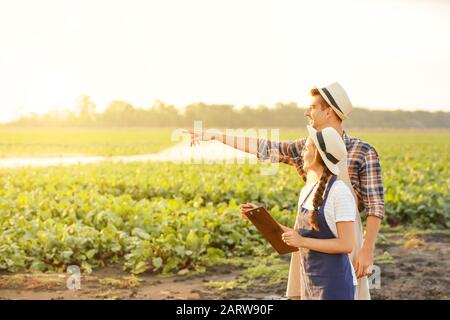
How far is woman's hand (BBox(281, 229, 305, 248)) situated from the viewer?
2.75m

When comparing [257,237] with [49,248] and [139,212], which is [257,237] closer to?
[139,212]

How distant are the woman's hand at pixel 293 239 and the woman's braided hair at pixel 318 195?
7 centimetres

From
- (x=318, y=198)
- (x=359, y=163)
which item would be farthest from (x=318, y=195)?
(x=359, y=163)

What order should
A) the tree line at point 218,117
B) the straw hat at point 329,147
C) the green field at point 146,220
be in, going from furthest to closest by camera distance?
the tree line at point 218,117 → the green field at point 146,220 → the straw hat at point 329,147

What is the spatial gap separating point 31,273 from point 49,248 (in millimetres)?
272

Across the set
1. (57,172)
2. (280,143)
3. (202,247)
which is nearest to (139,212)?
(202,247)

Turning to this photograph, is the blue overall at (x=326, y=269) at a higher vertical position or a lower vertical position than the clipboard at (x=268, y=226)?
lower

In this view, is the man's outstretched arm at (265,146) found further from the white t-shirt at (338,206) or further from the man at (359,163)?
the white t-shirt at (338,206)

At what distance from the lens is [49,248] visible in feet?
19.7

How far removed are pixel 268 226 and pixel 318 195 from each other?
0.24 m

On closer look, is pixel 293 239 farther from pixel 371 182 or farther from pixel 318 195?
pixel 371 182

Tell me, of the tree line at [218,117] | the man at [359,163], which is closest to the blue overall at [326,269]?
the man at [359,163]

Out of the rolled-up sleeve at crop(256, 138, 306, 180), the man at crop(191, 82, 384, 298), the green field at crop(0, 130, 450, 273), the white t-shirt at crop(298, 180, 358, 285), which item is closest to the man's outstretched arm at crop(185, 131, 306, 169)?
the rolled-up sleeve at crop(256, 138, 306, 180)

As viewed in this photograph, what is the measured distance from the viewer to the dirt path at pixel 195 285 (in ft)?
17.4
